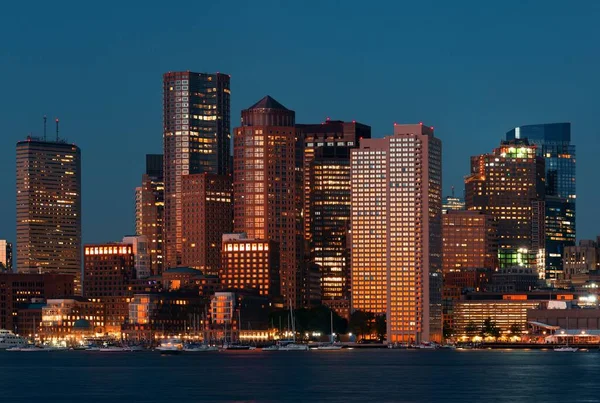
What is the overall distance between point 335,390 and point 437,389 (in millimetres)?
13000

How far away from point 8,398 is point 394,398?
147 feet

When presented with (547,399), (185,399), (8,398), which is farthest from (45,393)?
(547,399)

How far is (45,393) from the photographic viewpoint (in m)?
193

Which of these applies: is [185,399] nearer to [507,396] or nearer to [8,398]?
[8,398]

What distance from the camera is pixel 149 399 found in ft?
586

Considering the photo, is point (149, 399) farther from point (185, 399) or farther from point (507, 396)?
point (507, 396)

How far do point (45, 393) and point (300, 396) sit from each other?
107 ft

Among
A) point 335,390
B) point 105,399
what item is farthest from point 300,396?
point 105,399

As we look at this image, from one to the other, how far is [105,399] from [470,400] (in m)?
41.7

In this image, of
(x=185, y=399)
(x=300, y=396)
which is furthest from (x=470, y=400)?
(x=185, y=399)

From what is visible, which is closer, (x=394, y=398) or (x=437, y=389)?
(x=394, y=398)

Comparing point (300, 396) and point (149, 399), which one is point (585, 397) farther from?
point (149, 399)

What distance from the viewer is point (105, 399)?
18088 centimetres

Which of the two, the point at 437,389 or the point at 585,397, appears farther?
the point at 437,389
